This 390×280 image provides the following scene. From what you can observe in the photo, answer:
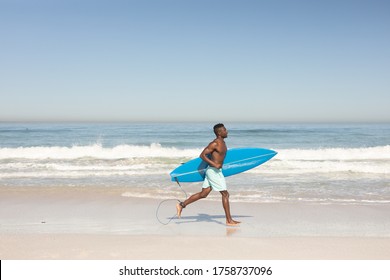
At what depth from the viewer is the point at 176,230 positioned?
5.40m

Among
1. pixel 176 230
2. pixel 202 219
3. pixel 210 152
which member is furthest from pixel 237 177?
pixel 176 230

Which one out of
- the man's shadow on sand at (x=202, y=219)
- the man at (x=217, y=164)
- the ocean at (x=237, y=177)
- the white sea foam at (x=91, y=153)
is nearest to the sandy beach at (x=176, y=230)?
the man's shadow on sand at (x=202, y=219)

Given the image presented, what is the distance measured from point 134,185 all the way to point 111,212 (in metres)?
3.02

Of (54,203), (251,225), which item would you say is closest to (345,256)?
(251,225)

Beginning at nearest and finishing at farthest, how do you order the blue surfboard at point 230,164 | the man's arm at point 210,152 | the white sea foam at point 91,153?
the man's arm at point 210,152 < the blue surfboard at point 230,164 < the white sea foam at point 91,153

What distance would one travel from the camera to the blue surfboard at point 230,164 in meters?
6.67

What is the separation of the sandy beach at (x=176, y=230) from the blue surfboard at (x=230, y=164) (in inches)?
25.9

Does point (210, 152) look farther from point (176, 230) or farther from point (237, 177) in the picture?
point (237, 177)

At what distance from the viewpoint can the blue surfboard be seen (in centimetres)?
667

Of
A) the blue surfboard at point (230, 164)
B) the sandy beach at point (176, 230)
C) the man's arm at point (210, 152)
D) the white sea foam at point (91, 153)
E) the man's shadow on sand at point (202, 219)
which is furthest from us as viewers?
the white sea foam at point (91, 153)

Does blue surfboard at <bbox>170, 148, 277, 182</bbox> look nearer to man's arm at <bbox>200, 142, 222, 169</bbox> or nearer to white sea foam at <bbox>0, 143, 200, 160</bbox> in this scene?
man's arm at <bbox>200, 142, 222, 169</bbox>

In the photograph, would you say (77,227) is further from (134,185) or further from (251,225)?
(134,185)

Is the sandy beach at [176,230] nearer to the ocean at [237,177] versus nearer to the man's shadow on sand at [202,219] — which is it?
the man's shadow on sand at [202,219]

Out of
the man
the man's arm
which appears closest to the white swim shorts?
the man
